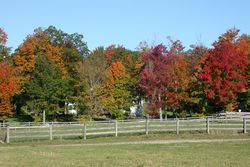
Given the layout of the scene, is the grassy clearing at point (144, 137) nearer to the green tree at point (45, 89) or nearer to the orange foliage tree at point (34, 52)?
the green tree at point (45, 89)

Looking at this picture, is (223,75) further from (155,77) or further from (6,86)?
(6,86)

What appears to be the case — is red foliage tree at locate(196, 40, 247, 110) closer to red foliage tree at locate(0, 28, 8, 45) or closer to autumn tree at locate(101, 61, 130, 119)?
autumn tree at locate(101, 61, 130, 119)

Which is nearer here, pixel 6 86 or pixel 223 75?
pixel 223 75

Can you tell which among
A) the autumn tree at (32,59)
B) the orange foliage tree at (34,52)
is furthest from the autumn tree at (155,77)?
the orange foliage tree at (34,52)

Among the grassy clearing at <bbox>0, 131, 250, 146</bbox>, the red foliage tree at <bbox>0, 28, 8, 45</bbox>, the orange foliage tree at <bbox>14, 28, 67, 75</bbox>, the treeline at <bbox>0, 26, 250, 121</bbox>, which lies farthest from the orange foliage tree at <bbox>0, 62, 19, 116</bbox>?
the grassy clearing at <bbox>0, 131, 250, 146</bbox>

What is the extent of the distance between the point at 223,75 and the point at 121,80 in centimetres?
2387

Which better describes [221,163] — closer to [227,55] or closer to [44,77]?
[227,55]

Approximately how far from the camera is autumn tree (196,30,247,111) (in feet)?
168

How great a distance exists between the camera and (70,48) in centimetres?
8250

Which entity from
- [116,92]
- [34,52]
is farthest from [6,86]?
[116,92]

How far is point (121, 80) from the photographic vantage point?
72.5 m

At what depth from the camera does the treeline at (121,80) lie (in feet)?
172

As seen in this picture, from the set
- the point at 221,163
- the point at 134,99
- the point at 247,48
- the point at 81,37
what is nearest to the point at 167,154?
the point at 221,163

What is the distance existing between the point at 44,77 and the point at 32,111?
5529 mm
